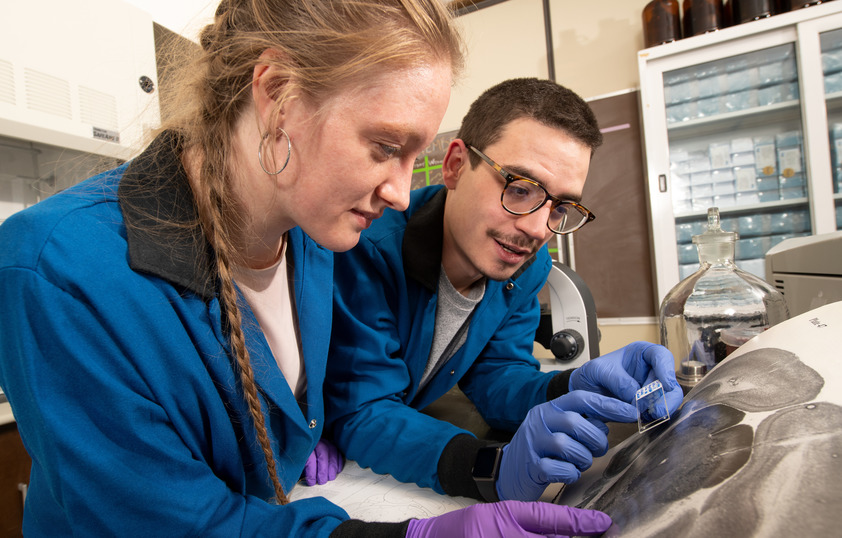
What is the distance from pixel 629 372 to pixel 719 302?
0.77ft

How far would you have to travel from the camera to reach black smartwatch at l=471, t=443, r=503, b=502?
2.13 feet

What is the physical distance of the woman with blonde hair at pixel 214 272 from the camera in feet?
1.53

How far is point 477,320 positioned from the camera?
1125mm

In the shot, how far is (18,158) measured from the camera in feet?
5.81

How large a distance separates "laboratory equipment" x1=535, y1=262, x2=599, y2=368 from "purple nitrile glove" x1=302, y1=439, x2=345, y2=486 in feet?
2.81

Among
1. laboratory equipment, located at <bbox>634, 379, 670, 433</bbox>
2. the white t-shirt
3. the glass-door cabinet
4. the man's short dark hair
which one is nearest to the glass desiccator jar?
laboratory equipment, located at <bbox>634, 379, 670, 433</bbox>

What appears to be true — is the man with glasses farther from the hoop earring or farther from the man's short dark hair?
the hoop earring

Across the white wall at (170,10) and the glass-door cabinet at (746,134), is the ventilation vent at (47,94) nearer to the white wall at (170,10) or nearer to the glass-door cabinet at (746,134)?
the white wall at (170,10)

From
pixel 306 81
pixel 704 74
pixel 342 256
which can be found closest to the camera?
pixel 306 81

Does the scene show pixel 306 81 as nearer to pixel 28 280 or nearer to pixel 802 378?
pixel 28 280

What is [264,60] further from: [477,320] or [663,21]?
[663,21]

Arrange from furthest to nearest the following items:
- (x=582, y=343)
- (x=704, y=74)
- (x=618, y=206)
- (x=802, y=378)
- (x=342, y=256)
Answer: (x=618, y=206)
(x=704, y=74)
(x=582, y=343)
(x=342, y=256)
(x=802, y=378)

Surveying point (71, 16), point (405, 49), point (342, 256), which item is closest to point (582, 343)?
point (342, 256)

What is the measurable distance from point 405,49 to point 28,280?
0.50 m
